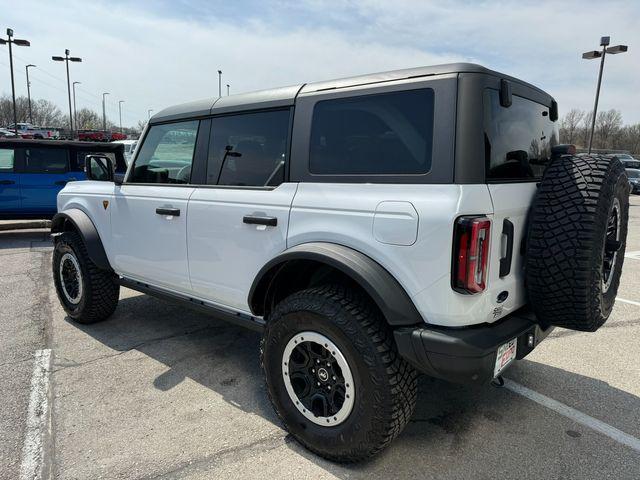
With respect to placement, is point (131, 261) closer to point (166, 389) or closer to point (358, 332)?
point (166, 389)

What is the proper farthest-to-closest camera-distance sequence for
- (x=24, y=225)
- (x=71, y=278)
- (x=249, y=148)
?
(x=24, y=225) < (x=71, y=278) < (x=249, y=148)

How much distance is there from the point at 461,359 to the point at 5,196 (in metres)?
9.45

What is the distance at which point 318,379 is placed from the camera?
2.55 metres

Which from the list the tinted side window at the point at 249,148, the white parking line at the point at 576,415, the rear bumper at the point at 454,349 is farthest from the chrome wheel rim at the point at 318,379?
the white parking line at the point at 576,415

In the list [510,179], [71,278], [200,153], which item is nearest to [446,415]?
[510,179]

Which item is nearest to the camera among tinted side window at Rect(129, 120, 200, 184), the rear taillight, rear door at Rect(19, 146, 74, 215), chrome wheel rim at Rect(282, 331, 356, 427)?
the rear taillight

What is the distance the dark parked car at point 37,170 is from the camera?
8844mm

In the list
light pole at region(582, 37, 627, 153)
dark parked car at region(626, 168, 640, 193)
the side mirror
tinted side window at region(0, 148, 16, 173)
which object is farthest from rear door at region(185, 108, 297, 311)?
dark parked car at region(626, 168, 640, 193)

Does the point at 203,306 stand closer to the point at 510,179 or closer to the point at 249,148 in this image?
the point at 249,148

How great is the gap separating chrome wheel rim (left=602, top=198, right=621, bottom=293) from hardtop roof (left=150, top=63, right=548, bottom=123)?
2.82ft

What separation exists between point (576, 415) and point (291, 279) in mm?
1983

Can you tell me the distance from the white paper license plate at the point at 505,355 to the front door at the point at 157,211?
2.17m

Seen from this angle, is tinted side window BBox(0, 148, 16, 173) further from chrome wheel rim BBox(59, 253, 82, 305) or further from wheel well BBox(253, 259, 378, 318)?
wheel well BBox(253, 259, 378, 318)

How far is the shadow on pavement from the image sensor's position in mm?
2455
